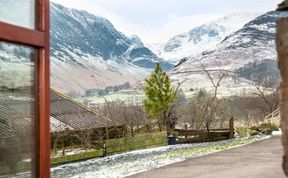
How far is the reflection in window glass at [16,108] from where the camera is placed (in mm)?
2123

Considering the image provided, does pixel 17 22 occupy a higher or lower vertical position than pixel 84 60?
lower

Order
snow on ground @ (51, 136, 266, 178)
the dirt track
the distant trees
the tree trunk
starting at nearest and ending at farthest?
the tree trunk → the dirt track → snow on ground @ (51, 136, 266, 178) → the distant trees

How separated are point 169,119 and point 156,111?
33.8 inches

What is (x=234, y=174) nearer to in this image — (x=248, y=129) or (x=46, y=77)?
(x=46, y=77)

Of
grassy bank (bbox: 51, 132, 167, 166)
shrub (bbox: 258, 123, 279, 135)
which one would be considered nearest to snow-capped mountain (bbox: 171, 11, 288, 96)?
shrub (bbox: 258, 123, 279, 135)

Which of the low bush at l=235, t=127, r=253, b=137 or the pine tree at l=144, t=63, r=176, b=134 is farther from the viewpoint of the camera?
the pine tree at l=144, t=63, r=176, b=134

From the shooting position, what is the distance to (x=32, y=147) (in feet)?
7.28

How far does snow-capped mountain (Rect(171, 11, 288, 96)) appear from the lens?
11681 cm

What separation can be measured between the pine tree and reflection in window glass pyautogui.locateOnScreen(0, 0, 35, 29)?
1828 centimetres

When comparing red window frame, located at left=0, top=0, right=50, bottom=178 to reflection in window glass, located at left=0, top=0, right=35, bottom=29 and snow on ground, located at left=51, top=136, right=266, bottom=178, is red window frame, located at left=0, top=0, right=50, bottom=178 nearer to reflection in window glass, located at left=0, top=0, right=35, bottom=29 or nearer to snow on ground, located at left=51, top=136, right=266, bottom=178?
reflection in window glass, located at left=0, top=0, right=35, bottom=29

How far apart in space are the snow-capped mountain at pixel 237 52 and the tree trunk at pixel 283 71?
324 feet

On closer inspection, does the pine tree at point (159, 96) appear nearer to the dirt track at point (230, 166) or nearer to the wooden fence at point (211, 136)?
the wooden fence at point (211, 136)

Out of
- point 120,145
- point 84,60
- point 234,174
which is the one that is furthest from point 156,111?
point 84,60

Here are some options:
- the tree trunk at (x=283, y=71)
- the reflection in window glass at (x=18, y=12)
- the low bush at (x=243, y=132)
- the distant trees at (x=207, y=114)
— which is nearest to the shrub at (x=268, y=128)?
the low bush at (x=243, y=132)
